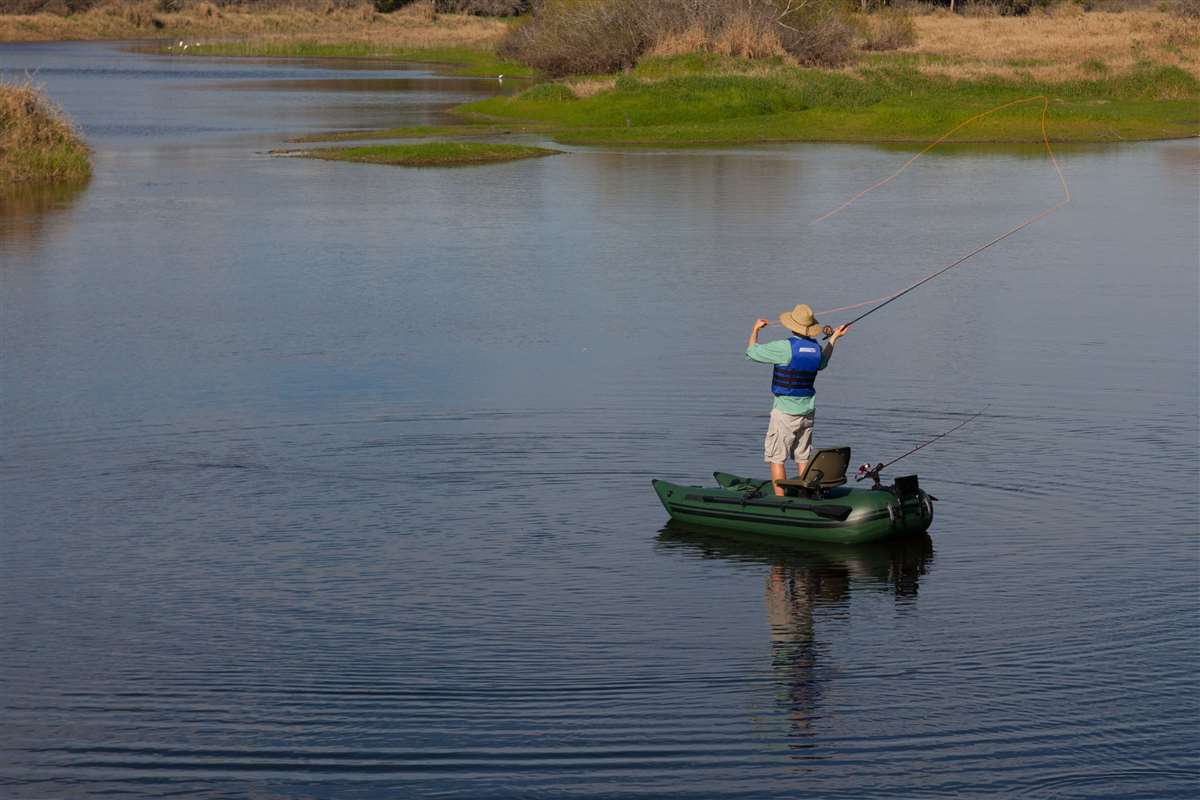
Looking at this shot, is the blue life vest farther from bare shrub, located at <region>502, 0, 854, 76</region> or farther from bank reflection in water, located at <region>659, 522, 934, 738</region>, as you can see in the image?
bare shrub, located at <region>502, 0, 854, 76</region>

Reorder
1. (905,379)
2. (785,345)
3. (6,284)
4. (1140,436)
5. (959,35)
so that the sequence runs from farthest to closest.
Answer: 1. (959,35)
2. (6,284)
3. (905,379)
4. (1140,436)
5. (785,345)

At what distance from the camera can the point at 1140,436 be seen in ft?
50.3

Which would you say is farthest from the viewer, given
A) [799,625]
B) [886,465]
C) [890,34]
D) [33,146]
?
[890,34]

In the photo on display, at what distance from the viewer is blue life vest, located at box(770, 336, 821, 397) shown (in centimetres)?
1269

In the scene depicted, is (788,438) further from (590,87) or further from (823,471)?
(590,87)

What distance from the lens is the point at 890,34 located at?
220 feet

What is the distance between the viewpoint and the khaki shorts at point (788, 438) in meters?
12.9

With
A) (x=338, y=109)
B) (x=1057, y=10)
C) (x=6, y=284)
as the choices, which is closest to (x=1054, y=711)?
(x=6, y=284)

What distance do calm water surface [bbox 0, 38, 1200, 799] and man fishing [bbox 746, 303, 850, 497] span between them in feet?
3.04

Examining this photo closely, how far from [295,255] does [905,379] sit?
12017 mm

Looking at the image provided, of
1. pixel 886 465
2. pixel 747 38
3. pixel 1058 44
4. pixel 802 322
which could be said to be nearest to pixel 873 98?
pixel 747 38

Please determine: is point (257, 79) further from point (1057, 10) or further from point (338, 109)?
point (1057, 10)

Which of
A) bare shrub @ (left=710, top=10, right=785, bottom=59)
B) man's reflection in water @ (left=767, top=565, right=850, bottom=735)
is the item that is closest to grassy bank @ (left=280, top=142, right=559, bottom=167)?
bare shrub @ (left=710, top=10, right=785, bottom=59)

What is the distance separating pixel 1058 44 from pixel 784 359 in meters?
52.7
